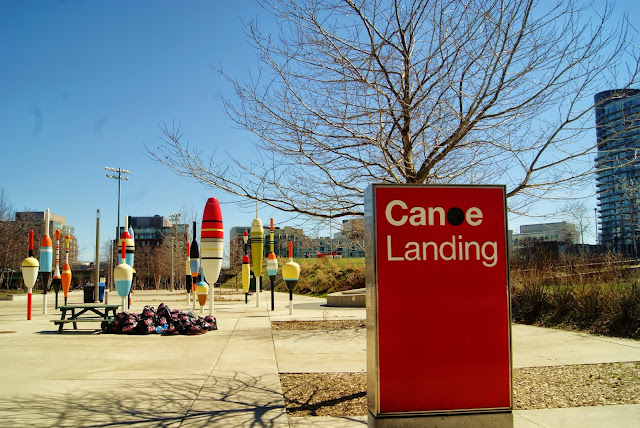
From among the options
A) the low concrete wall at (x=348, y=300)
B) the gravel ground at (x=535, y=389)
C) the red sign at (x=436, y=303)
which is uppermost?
the red sign at (x=436, y=303)

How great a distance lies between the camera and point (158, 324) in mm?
11539

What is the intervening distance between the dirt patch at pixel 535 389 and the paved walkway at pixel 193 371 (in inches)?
9.3

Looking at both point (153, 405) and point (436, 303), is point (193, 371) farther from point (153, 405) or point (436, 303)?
point (436, 303)

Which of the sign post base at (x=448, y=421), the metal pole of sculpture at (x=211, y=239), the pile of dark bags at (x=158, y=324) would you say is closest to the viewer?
the sign post base at (x=448, y=421)

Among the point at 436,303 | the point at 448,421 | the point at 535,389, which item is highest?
the point at 436,303

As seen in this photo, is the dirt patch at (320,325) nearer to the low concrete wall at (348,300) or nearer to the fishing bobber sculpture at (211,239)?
the fishing bobber sculpture at (211,239)

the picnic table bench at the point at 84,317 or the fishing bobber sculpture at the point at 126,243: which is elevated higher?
the fishing bobber sculpture at the point at 126,243

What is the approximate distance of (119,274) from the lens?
1279 cm

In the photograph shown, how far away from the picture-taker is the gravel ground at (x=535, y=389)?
5477 millimetres

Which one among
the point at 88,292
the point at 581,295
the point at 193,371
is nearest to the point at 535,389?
the point at 193,371

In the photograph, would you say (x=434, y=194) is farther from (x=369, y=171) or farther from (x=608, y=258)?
(x=608, y=258)

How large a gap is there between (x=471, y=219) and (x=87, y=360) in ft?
22.1

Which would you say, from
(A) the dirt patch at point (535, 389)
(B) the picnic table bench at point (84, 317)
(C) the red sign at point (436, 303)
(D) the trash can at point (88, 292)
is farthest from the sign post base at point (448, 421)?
(D) the trash can at point (88, 292)

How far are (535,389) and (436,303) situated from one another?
3152 millimetres
